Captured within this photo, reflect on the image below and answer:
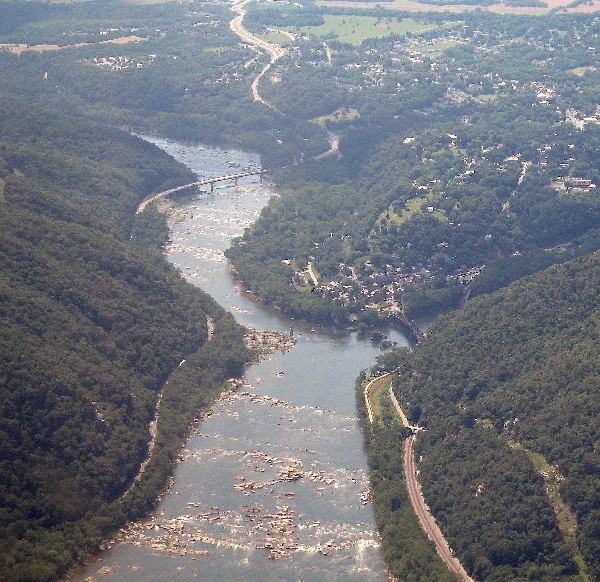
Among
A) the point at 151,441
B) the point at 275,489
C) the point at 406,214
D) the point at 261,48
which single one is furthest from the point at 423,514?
the point at 261,48

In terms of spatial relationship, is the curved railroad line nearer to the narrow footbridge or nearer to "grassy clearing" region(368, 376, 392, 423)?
"grassy clearing" region(368, 376, 392, 423)

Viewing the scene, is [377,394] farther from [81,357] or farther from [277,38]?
[277,38]

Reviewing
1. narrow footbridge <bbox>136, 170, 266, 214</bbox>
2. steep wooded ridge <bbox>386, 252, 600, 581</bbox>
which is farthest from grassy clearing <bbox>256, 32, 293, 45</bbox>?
steep wooded ridge <bbox>386, 252, 600, 581</bbox>

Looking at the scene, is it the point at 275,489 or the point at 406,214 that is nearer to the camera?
the point at 275,489

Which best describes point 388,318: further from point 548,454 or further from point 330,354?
point 548,454

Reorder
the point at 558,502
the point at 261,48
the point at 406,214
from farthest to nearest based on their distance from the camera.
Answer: the point at 261,48, the point at 406,214, the point at 558,502

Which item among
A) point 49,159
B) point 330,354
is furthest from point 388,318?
point 49,159
